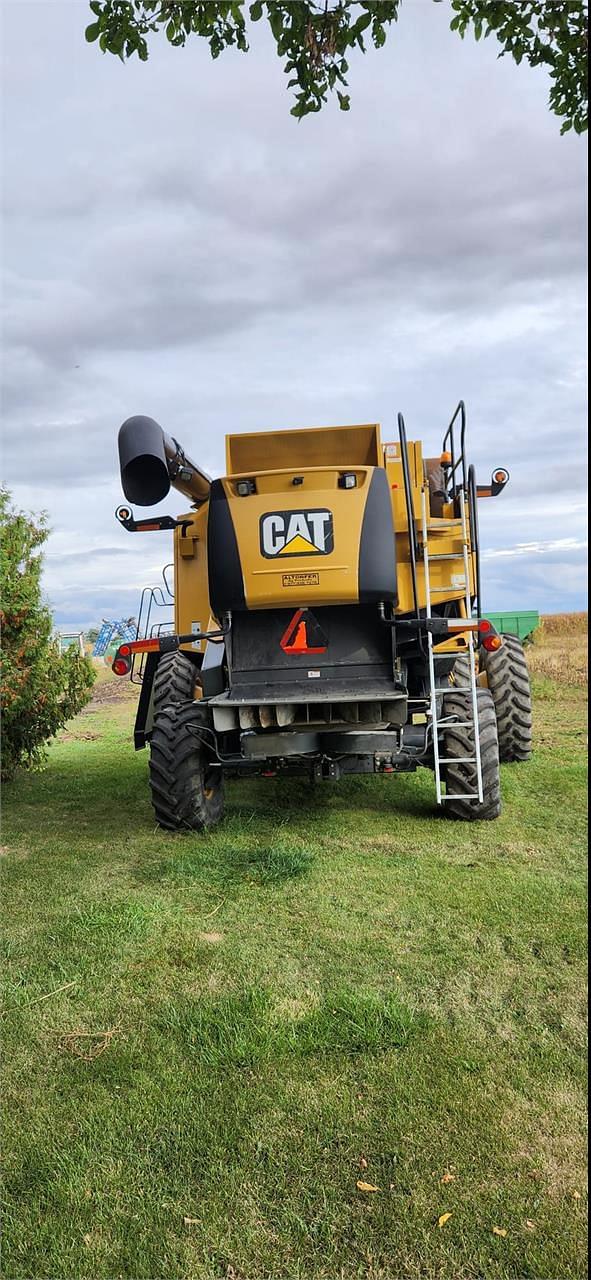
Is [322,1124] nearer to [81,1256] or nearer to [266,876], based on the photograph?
[81,1256]

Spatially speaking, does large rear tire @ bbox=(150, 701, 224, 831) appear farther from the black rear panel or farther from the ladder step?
the ladder step

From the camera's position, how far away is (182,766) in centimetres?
670

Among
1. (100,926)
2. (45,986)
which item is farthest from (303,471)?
(45,986)

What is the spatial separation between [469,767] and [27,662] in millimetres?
4200

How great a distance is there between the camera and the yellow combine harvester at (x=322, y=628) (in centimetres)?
629

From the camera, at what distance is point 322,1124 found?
9.61ft

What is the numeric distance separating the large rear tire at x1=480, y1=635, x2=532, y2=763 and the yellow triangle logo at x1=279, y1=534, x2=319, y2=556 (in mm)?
3710

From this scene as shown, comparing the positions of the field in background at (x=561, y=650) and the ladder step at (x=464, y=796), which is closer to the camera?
the ladder step at (x=464, y=796)

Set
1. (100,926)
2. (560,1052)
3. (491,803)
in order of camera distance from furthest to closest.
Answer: (491,803)
(100,926)
(560,1052)

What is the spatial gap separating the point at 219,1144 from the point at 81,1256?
0.53 metres

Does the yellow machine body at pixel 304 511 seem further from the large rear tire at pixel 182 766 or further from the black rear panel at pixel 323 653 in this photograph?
the large rear tire at pixel 182 766

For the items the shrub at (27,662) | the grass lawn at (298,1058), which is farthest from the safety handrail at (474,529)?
the shrub at (27,662)

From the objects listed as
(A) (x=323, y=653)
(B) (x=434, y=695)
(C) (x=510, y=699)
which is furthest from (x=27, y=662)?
(C) (x=510, y=699)

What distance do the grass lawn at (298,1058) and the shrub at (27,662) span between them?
76.9 inches
